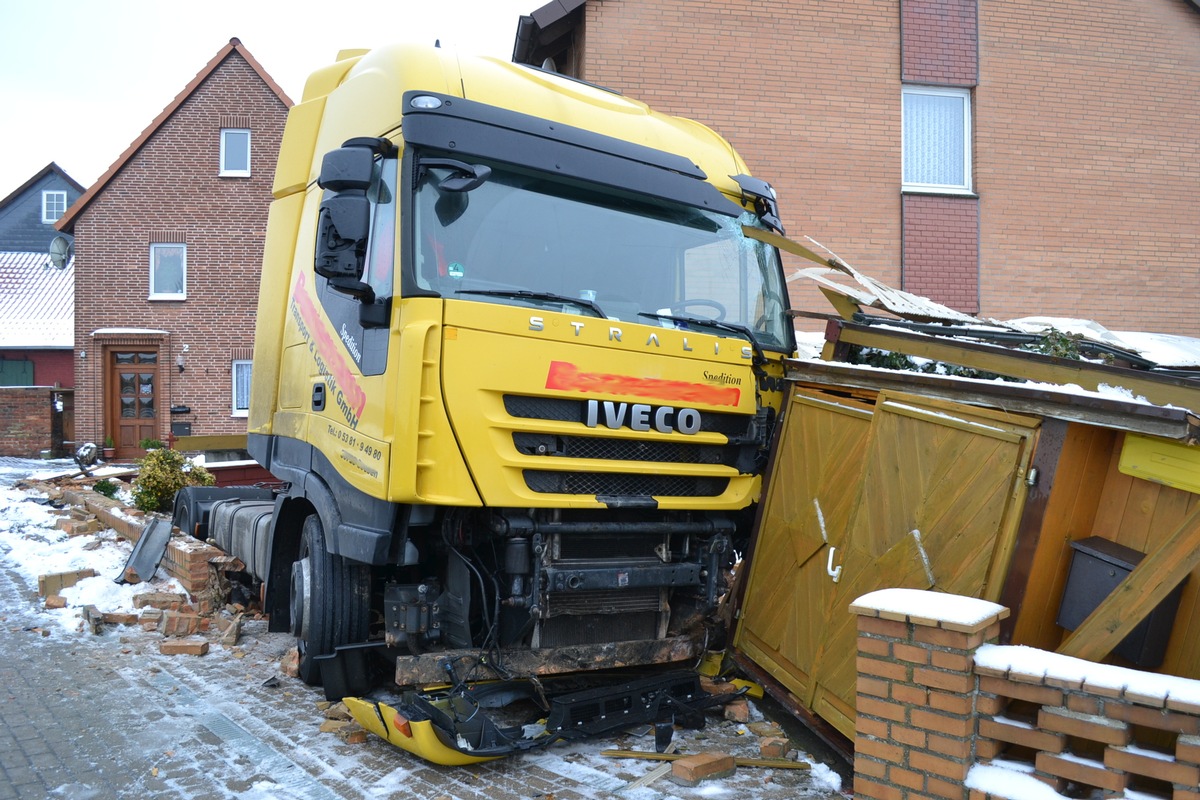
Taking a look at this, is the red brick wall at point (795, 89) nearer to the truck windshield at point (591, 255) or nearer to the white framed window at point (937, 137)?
the white framed window at point (937, 137)

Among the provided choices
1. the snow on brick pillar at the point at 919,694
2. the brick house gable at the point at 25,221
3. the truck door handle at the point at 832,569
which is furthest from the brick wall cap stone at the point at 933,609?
the brick house gable at the point at 25,221

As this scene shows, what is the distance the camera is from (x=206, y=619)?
745 cm

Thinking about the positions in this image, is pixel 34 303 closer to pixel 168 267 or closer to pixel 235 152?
pixel 168 267

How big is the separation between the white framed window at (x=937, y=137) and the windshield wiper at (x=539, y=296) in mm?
9245

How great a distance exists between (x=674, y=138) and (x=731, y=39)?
703cm

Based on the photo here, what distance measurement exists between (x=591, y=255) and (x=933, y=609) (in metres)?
2.42

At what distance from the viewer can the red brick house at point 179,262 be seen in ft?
77.6

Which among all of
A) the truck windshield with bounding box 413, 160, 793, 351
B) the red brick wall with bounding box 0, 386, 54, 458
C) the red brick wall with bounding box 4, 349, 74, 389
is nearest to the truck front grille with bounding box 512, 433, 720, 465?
the truck windshield with bounding box 413, 160, 793, 351

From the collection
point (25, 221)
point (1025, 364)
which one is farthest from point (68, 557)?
point (25, 221)

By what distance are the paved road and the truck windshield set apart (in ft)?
7.10

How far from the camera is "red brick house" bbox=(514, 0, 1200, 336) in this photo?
12.0 m

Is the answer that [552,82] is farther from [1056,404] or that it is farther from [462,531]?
[1056,404]

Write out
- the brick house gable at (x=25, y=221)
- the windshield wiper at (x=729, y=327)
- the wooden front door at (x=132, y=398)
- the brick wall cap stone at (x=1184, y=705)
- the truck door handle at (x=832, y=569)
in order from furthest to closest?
the brick house gable at (x=25, y=221) → the wooden front door at (x=132, y=398) → the windshield wiper at (x=729, y=327) → the truck door handle at (x=832, y=569) → the brick wall cap stone at (x=1184, y=705)

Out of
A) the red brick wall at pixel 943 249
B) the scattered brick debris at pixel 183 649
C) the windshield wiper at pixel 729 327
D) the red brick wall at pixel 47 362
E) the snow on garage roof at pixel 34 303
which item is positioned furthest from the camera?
the red brick wall at pixel 47 362
